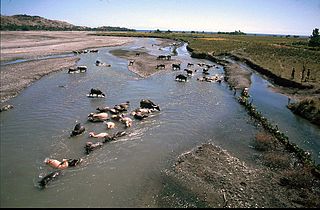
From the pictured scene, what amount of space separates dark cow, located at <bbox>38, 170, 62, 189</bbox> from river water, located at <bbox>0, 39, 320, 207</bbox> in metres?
0.28

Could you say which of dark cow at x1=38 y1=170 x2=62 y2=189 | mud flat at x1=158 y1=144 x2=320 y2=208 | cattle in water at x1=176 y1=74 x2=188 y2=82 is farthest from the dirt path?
mud flat at x1=158 y1=144 x2=320 y2=208

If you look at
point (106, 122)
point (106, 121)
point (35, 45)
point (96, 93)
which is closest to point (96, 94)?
point (96, 93)

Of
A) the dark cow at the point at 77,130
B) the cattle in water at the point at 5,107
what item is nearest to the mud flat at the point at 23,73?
the cattle in water at the point at 5,107

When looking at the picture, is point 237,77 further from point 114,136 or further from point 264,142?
point 114,136

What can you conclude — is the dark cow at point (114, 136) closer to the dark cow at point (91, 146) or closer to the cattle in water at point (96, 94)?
the dark cow at point (91, 146)

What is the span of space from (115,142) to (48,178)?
571cm

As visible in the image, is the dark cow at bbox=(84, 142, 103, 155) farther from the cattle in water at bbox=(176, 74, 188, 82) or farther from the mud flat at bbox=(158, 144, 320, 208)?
the cattle in water at bbox=(176, 74, 188, 82)

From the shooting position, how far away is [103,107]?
26.7 meters

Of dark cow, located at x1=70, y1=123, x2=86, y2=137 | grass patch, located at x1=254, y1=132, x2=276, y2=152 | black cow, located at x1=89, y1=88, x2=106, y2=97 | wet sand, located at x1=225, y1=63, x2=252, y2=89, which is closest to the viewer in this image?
grass patch, located at x1=254, y1=132, x2=276, y2=152

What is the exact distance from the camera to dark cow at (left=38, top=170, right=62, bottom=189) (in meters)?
14.5

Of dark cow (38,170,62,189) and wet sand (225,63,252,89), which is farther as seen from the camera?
wet sand (225,63,252,89)

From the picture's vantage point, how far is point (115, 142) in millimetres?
19688

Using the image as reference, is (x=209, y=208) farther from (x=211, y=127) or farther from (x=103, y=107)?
(x=103, y=107)

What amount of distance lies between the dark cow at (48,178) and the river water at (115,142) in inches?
11.1
